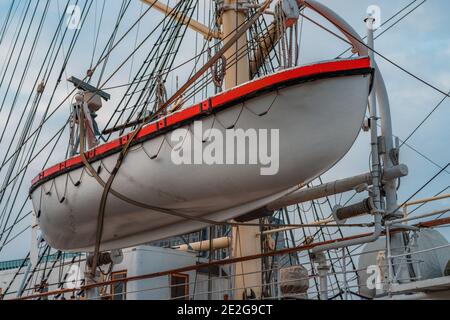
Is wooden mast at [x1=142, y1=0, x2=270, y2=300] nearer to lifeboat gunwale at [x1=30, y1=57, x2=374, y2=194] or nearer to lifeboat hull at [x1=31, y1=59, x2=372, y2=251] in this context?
lifeboat hull at [x1=31, y1=59, x2=372, y2=251]

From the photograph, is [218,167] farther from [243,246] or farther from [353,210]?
[243,246]

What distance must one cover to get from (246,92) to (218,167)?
0.81m

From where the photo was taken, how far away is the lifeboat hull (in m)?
6.01

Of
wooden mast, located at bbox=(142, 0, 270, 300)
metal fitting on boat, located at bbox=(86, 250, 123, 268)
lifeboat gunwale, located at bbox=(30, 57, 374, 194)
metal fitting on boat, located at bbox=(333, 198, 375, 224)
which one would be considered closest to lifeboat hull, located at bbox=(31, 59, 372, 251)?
lifeboat gunwale, located at bbox=(30, 57, 374, 194)

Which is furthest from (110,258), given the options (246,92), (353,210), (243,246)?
(246,92)

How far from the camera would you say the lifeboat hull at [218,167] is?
6.01 metres

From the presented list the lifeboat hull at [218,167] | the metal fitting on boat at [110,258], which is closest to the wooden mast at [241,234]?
the lifeboat hull at [218,167]

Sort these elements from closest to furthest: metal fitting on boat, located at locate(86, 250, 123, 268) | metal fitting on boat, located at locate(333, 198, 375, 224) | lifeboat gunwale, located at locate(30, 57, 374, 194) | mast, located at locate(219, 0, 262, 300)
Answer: lifeboat gunwale, located at locate(30, 57, 374, 194), metal fitting on boat, located at locate(333, 198, 375, 224), metal fitting on boat, located at locate(86, 250, 123, 268), mast, located at locate(219, 0, 262, 300)

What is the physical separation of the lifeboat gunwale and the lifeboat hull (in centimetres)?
1

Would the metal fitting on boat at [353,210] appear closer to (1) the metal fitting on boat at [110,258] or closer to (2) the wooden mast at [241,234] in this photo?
(2) the wooden mast at [241,234]

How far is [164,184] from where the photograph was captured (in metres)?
6.69
